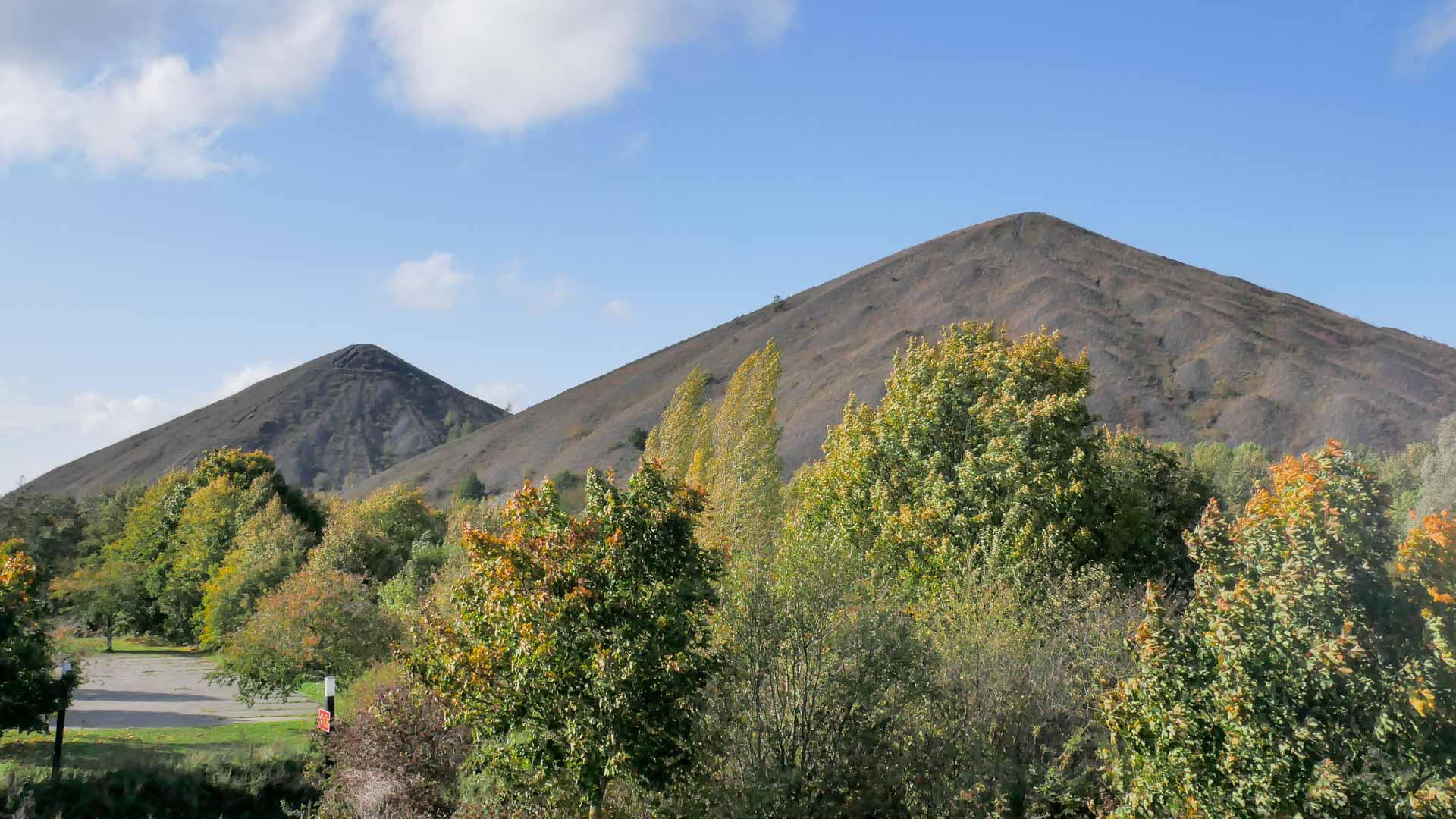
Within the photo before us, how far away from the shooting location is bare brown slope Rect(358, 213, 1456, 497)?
8300 cm

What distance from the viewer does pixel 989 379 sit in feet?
86.5

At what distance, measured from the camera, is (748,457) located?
34312 millimetres

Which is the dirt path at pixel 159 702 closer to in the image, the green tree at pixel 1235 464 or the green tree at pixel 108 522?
the green tree at pixel 108 522

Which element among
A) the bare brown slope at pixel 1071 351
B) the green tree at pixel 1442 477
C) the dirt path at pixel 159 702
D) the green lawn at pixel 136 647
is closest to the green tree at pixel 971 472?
the green tree at pixel 1442 477

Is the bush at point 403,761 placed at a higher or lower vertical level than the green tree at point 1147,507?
lower

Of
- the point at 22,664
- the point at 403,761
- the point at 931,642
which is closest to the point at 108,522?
the point at 22,664

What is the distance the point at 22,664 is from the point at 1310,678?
2299 centimetres

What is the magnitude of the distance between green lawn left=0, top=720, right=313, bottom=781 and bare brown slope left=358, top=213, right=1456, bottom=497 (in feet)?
154

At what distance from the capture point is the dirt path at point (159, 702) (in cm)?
2919

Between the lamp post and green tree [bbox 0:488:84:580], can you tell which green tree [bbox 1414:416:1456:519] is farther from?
green tree [bbox 0:488:84:580]

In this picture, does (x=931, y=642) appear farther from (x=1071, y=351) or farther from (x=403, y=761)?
(x=1071, y=351)

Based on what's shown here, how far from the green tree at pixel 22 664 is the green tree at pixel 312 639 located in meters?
6.46

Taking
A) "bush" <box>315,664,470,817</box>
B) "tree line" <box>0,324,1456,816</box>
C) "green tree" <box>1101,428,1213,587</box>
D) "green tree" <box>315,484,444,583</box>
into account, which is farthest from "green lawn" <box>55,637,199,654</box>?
"green tree" <box>1101,428,1213,587</box>

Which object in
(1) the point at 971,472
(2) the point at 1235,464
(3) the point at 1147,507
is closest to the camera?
(1) the point at 971,472
